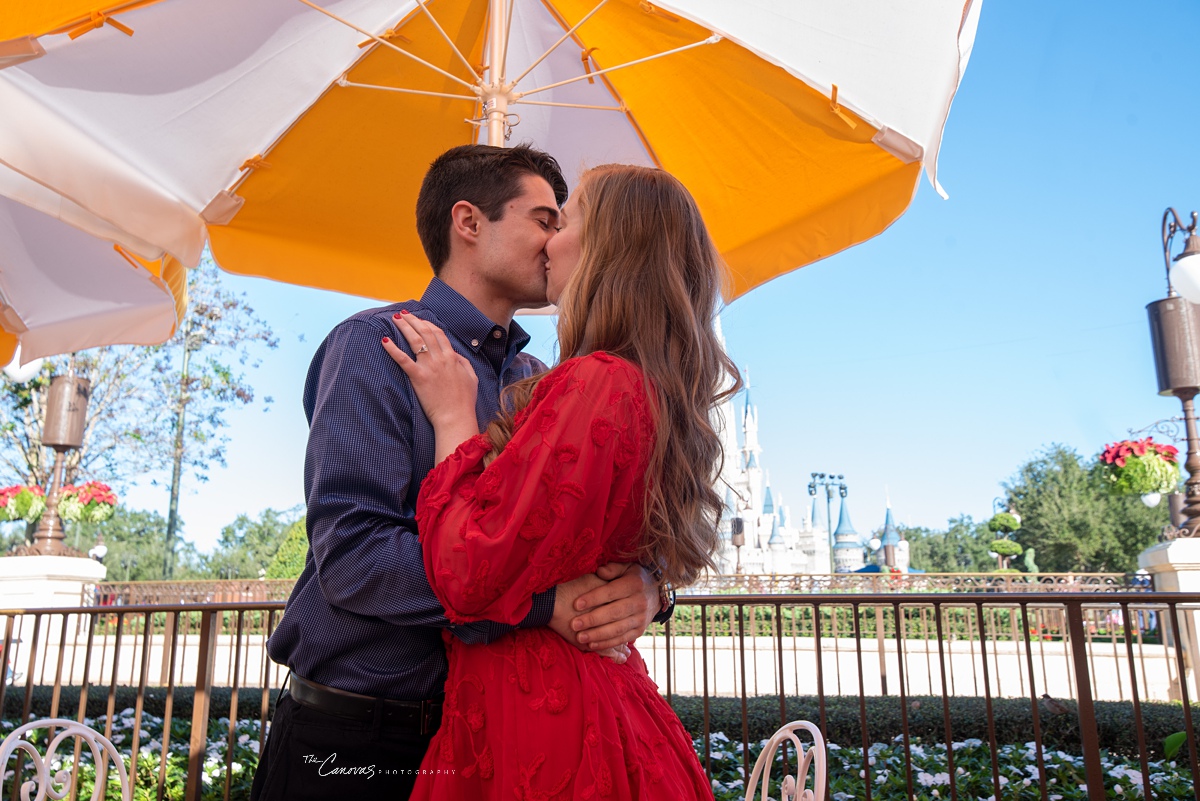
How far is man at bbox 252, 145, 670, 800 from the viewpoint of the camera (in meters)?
1.53

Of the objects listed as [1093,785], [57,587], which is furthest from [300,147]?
[57,587]

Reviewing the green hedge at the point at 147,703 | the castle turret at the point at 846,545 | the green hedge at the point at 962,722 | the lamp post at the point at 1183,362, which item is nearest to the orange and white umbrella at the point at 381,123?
the green hedge at the point at 962,722

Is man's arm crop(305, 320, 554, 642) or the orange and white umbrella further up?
the orange and white umbrella

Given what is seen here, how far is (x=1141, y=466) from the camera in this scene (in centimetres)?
1053

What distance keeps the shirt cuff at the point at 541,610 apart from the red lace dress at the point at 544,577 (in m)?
0.04

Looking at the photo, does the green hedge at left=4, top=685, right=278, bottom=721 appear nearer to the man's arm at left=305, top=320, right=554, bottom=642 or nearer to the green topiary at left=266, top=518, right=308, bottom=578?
the man's arm at left=305, top=320, right=554, bottom=642

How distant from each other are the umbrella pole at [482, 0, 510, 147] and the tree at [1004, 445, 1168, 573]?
38421 mm

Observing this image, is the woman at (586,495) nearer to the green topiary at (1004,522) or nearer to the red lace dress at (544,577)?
the red lace dress at (544,577)

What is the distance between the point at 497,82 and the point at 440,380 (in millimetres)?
2263

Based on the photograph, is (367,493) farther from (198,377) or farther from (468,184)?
(198,377)

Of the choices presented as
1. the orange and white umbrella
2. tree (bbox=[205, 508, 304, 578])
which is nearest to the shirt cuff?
the orange and white umbrella

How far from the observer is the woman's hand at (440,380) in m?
1.68

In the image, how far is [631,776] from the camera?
4.78 ft

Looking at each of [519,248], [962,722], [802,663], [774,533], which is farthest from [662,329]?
[774,533]
